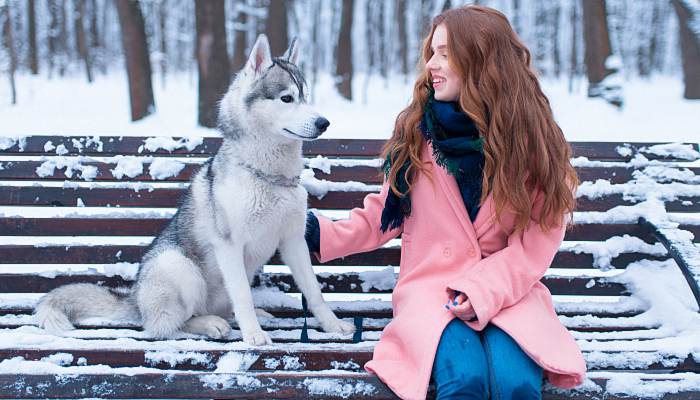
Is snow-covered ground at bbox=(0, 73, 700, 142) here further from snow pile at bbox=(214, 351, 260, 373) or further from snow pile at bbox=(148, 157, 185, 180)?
snow pile at bbox=(214, 351, 260, 373)

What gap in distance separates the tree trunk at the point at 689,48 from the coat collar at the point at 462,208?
35.3 ft

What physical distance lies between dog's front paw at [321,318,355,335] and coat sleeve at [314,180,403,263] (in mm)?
281

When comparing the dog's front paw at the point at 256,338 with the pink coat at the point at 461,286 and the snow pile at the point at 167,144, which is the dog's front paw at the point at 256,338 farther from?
the snow pile at the point at 167,144

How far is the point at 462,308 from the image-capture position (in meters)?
2.14

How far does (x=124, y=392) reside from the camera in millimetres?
1964

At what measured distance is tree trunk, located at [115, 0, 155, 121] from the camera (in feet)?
33.1

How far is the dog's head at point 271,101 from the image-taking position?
2.60 meters

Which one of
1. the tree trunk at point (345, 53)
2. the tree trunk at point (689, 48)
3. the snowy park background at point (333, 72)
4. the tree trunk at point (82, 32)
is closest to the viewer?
the tree trunk at point (689, 48)

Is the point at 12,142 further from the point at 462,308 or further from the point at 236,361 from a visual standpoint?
the point at 462,308

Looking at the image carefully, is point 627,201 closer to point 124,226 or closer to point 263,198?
point 263,198

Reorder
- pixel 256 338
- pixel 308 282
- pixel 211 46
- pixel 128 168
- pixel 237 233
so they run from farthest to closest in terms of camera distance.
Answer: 1. pixel 211 46
2. pixel 128 168
3. pixel 308 282
4. pixel 237 233
5. pixel 256 338

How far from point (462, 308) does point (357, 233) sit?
2.41ft

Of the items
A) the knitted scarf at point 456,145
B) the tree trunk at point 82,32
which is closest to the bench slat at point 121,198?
the knitted scarf at point 456,145

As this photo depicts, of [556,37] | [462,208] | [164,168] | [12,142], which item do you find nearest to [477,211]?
[462,208]
